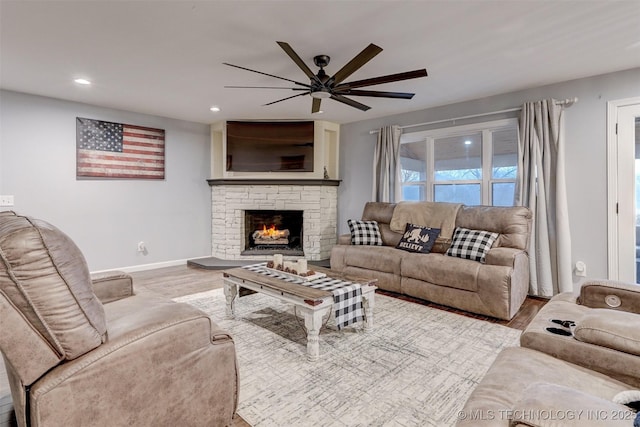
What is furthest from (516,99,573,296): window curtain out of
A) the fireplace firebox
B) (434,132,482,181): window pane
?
the fireplace firebox

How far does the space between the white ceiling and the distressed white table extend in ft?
6.39

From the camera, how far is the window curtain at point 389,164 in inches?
195

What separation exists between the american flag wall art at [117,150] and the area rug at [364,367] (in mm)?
2810

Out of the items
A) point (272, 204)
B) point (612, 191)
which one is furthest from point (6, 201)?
point (612, 191)

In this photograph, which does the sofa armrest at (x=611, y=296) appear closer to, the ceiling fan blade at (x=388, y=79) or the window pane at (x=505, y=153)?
the ceiling fan blade at (x=388, y=79)

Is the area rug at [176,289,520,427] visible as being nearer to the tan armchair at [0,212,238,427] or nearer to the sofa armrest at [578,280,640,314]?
the tan armchair at [0,212,238,427]

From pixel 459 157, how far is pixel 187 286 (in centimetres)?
402

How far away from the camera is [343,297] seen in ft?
7.78

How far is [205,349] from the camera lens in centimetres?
141

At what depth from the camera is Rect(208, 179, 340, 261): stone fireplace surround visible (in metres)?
5.50

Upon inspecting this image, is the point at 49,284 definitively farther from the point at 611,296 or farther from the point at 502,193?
the point at 502,193

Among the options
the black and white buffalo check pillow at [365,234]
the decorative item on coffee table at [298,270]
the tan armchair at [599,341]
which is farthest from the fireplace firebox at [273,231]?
the tan armchair at [599,341]

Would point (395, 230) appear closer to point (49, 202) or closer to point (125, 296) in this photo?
point (125, 296)

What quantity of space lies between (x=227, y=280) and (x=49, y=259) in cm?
186
